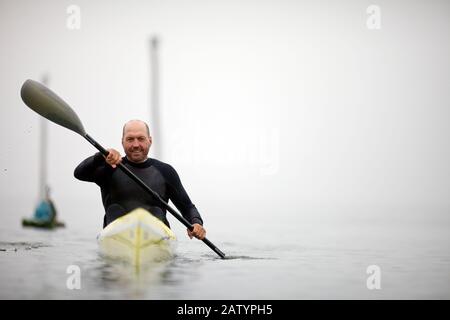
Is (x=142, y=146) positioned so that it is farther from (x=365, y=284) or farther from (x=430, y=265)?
(x=430, y=265)

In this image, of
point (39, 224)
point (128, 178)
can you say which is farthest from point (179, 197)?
point (39, 224)

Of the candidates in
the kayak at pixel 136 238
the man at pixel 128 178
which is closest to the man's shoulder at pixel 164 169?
the man at pixel 128 178

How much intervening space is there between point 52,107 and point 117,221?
1.75m

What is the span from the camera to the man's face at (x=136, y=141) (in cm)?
818

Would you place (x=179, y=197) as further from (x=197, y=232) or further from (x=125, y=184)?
(x=125, y=184)

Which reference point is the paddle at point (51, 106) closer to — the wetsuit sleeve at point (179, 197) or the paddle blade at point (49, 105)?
the paddle blade at point (49, 105)

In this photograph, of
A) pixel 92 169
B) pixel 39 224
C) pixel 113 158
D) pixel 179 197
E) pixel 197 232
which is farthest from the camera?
pixel 39 224

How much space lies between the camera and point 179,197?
29.0 feet

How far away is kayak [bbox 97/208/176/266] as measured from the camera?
312 inches

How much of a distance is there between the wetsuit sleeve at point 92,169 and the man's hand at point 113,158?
34 cm

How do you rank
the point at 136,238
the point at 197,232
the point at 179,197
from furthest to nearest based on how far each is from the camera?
the point at 179,197 → the point at 197,232 → the point at 136,238

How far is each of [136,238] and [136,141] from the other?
4.05ft

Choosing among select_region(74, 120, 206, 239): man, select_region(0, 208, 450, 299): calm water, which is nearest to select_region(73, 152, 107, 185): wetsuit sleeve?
select_region(74, 120, 206, 239): man
